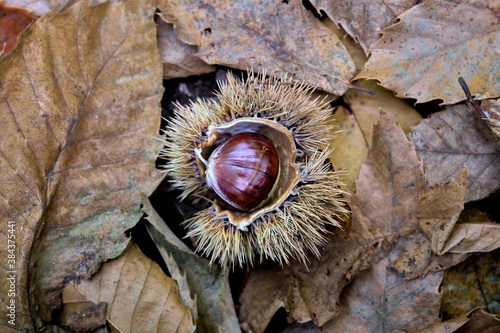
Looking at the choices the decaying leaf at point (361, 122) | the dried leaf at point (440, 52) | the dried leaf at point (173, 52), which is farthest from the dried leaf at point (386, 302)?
the dried leaf at point (173, 52)

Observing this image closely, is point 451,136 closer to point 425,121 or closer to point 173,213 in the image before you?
point 425,121

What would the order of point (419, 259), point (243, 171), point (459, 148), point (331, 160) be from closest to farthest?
point (243, 171) < point (419, 259) < point (459, 148) < point (331, 160)

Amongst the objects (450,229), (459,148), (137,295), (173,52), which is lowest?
(137,295)

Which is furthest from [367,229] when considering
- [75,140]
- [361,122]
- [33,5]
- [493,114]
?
[33,5]

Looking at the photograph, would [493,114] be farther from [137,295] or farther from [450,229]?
[137,295]

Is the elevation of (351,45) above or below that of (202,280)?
above

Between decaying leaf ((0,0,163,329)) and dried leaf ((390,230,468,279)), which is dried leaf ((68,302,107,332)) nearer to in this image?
decaying leaf ((0,0,163,329))

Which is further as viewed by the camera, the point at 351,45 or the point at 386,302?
the point at 351,45

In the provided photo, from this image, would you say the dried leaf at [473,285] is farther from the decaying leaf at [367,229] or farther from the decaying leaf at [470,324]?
the decaying leaf at [367,229]
